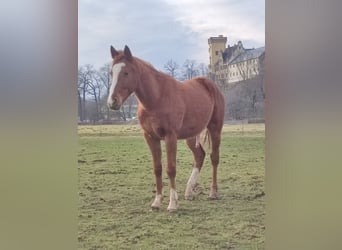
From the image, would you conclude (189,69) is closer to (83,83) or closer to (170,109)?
(170,109)

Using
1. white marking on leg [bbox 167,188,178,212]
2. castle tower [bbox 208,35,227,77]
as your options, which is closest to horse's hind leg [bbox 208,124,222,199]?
white marking on leg [bbox 167,188,178,212]

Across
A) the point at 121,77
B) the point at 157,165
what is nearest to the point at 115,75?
the point at 121,77

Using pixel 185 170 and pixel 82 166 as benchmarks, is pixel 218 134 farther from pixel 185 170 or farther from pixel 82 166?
pixel 82 166

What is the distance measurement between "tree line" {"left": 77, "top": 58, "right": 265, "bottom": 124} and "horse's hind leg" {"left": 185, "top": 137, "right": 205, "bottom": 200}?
20 cm

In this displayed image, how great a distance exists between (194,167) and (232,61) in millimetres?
500

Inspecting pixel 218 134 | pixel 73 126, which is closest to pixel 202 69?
pixel 218 134

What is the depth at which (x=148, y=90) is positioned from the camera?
1.93 m

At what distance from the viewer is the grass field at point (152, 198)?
186 cm

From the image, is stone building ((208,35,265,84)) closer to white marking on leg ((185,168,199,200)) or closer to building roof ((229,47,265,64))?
building roof ((229,47,265,64))

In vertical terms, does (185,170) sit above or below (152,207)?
above

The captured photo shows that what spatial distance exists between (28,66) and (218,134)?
33.8 inches

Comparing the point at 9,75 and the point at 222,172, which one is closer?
the point at 9,75

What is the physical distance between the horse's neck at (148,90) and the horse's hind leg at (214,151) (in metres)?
0.28

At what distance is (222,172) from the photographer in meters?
1.93
